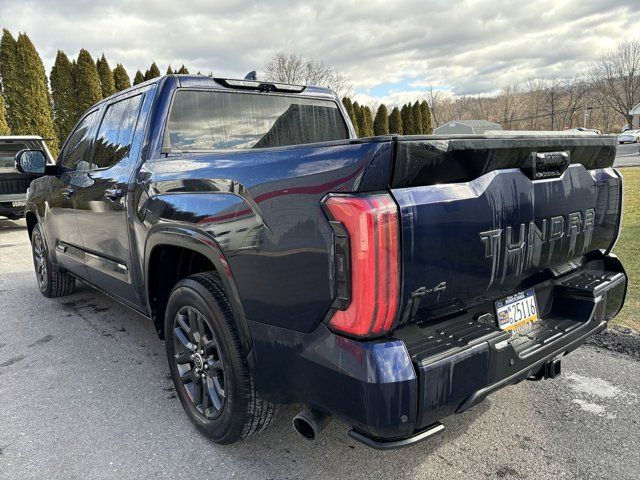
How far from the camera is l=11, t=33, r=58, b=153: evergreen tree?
60.5 feet

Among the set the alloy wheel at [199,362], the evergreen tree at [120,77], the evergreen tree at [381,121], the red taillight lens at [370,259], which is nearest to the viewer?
the red taillight lens at [370,259]

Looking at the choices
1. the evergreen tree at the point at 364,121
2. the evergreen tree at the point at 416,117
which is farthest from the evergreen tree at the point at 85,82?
the evergreen tree at the point at 416,117

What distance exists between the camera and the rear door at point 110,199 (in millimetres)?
3070

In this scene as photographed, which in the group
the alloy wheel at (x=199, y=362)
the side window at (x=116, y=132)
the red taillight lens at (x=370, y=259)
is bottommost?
the alloy wheel at (x=199, y=362)

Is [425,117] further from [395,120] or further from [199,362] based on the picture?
[199,362]

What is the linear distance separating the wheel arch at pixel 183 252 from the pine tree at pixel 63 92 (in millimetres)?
20162

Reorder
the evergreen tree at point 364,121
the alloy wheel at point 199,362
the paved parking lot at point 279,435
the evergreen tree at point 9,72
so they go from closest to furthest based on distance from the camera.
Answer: the paved parking lot at point 279,435 < the alloy wheel at point 199,362 < the evergreen tree at point 9,72 < the evergreen tree at point 364,121

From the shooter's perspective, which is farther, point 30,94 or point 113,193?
point 30,94

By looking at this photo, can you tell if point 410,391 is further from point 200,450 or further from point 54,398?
point 54,398

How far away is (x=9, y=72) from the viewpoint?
18219mm

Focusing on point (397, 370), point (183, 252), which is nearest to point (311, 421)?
point (397, 370)

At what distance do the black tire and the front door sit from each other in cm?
48

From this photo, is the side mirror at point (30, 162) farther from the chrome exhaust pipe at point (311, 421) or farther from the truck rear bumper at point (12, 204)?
the truck rear bumper at point (12, 204)

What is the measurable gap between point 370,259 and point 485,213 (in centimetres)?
56
